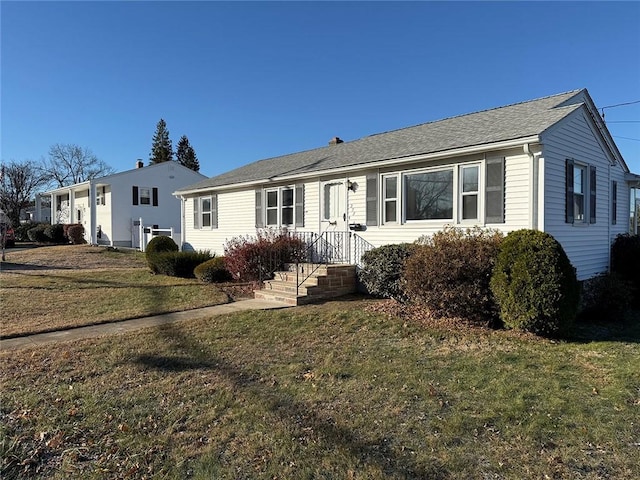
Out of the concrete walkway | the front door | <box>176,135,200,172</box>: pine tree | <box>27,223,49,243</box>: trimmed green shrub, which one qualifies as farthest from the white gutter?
<box>176,135,200,172</box>: pine tree

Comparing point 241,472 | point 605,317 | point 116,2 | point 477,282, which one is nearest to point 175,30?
point 116,2

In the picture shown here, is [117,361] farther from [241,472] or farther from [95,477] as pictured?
[241,472]

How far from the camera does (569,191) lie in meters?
8.99

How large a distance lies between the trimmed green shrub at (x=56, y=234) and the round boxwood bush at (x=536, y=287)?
1258 inches

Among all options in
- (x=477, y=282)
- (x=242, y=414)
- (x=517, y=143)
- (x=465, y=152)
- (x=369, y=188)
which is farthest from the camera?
(x=369, y=188)

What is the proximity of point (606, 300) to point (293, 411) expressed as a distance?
7826 millimetres

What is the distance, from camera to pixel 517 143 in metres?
8.01

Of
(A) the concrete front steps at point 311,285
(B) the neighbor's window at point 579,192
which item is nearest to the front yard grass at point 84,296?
(A) the concrete front steps at point 311,285

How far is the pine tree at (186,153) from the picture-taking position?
62219mm

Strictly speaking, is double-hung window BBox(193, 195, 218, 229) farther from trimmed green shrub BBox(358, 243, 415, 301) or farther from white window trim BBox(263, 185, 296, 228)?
trimmed green shrub BBox(358, 243, 415, 301)

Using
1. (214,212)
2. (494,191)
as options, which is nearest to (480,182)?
(494,191)

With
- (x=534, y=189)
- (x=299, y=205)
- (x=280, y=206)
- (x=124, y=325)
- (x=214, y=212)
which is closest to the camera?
(x=124, y=325)

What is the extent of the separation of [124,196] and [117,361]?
24365mm

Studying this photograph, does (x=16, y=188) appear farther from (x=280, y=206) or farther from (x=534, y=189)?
(x=534, y=189)
